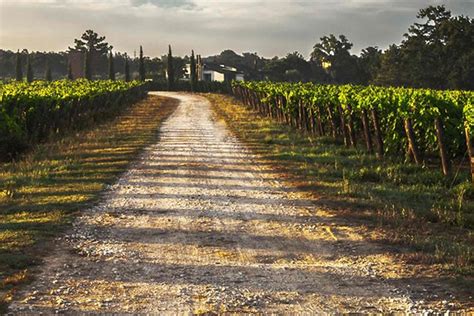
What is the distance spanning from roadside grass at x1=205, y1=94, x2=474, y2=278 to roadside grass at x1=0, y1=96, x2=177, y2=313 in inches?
166

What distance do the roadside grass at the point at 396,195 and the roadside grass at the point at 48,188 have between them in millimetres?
4220

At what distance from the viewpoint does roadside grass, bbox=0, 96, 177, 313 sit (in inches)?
269

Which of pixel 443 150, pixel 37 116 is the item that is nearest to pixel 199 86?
pixel 37 116

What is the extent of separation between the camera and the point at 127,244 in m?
7.33

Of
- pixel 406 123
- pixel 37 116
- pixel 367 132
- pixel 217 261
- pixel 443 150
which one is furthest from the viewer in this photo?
pixel 37 116

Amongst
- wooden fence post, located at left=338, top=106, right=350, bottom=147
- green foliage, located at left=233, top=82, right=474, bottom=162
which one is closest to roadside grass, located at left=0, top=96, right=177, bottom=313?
wooden fence post, located at left=338, top=106, right=350, bottom=147

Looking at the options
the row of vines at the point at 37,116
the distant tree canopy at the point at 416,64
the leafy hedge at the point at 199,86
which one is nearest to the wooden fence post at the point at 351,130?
the row of vines at the point at 37,116

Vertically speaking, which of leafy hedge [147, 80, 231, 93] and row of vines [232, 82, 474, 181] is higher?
leafy hedge [147, 80, 231, 93]

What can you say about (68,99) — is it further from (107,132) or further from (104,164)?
(104,164)

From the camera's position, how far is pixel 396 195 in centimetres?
1065

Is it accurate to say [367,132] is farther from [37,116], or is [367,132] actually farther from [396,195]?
[37,116]

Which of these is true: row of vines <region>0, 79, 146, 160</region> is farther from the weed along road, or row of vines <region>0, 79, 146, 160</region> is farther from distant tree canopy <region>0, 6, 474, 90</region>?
distant tree canopy <region>0, 6, 474, 90</region>

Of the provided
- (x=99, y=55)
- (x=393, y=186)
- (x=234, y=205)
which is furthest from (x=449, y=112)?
(x=99, y=55)

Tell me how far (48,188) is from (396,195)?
6.75m
